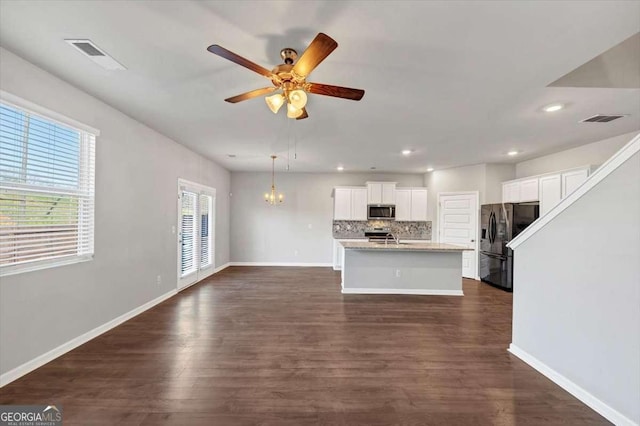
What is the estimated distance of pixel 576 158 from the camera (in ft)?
15.3

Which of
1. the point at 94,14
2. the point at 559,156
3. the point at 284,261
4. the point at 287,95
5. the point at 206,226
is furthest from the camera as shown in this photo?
the point at 284,261

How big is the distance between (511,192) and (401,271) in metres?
3.01

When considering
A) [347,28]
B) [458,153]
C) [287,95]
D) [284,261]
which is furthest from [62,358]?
[458,153]

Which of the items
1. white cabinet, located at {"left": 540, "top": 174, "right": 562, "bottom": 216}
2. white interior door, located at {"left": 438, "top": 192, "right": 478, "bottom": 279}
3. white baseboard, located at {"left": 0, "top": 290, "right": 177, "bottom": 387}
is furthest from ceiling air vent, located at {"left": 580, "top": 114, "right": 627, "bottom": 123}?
white baseboard, located at {"left": 0, "top": 290, "right": 177, "bottom": 387}

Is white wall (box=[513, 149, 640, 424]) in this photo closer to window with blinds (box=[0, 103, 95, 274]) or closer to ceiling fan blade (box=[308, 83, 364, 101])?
ceiling fan blade (box=[308, 83, 364, 101])

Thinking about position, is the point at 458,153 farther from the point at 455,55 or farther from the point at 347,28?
the point at 347,28

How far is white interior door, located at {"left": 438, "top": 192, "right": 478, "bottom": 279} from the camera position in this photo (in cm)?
607

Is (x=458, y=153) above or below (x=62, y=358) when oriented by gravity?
above

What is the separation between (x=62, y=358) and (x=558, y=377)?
446cm

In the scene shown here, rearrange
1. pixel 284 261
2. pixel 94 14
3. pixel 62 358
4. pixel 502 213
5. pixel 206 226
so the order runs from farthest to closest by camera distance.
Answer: pixel 284 261
pixel 206 226
pixel 502 213
pixel 62 358
pixel 94 14

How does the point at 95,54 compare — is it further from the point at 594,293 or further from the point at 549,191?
the point at 549,191

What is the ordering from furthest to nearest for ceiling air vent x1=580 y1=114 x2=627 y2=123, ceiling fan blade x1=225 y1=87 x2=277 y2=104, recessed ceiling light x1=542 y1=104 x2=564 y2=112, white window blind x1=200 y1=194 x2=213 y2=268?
white window blind x1=200 y1=194 x2=213 y2=268 < ceiling air vent x1=580 y1=114 x2=627 y2=123 < recessed ceiling light x1=542 y1=104 x2=564 y2=112 < ceiling fan blade x1=225 y1=87 x2=277 y2=104

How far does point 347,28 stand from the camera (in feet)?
5.82

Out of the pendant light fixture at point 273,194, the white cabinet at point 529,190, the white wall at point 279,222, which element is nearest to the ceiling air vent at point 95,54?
the pendant light fixture at point 273,194
